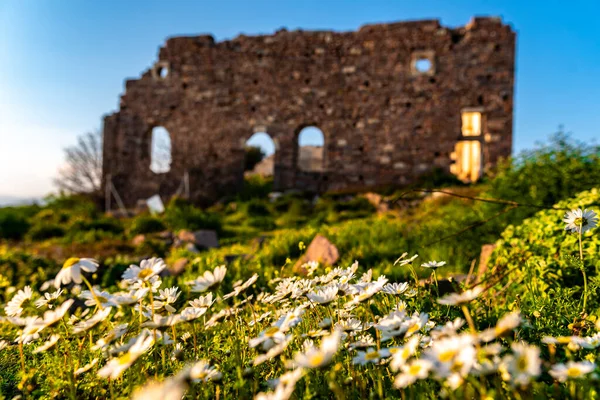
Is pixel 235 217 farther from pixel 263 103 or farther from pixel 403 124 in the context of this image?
pixel 403 124

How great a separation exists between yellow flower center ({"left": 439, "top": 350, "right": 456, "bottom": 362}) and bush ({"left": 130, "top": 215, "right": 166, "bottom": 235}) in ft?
31.2

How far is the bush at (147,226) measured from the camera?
979cm

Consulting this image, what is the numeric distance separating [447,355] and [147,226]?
9690 millimetres

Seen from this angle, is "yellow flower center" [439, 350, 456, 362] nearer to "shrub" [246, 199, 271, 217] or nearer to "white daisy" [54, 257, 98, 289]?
"white daisy" [54, 257, 98, 289]

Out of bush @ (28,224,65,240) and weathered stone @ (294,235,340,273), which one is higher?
weathered stone @ (294,235,340,273)

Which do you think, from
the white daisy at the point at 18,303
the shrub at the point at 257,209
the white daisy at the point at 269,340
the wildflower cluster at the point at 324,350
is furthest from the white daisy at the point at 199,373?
the shrub at the point at 257,209

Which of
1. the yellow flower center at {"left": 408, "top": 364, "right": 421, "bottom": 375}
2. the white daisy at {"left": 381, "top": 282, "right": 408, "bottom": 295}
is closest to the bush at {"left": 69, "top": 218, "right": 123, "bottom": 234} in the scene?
the white daisy at {"left": 381, "top": 282, "right": 408, "bottom": 295}

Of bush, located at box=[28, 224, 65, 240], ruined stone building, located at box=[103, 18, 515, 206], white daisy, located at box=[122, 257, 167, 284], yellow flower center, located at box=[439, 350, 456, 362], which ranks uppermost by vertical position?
ruined stone building, located at box=[103, 18, 515, 206]

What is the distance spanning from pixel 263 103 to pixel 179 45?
12.9ft

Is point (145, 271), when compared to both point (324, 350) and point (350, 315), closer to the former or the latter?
point (324, 350)

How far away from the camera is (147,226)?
996cm

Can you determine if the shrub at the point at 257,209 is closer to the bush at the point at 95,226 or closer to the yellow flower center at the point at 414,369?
the bush at the point at 95,226

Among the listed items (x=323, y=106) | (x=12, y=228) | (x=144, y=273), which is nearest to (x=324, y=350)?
(x=144, y=273)

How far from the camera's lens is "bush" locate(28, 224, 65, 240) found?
10375 millimetres
